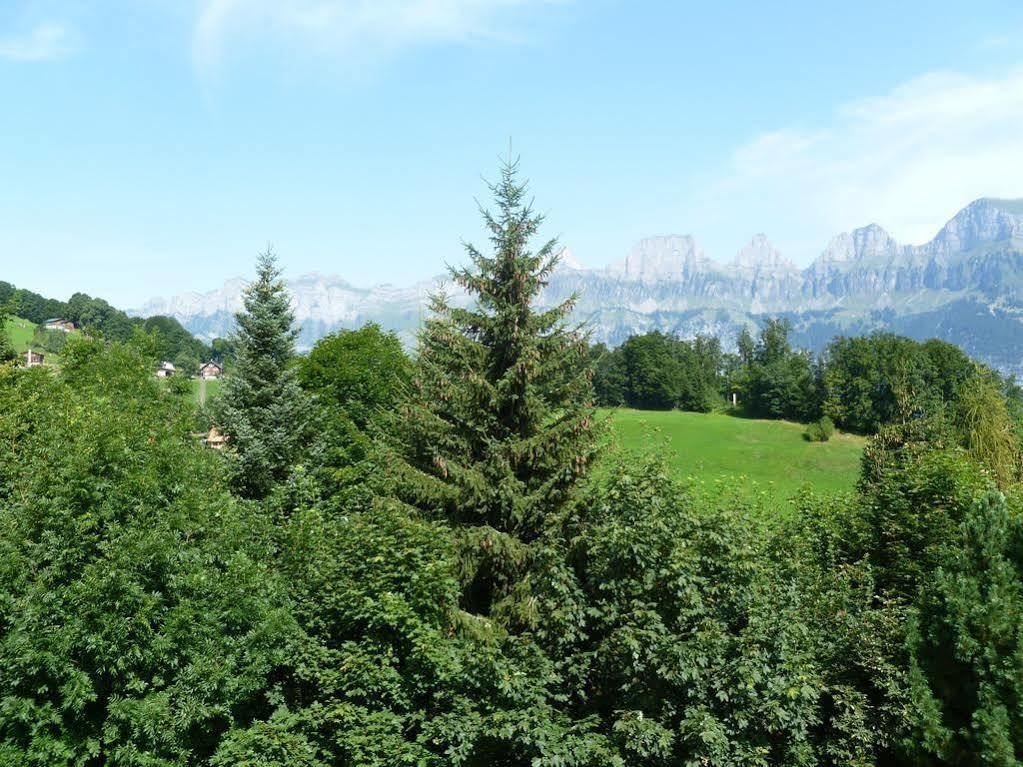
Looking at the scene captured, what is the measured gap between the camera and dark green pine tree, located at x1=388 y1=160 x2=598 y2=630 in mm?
17828

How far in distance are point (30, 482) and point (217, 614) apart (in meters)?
5.78

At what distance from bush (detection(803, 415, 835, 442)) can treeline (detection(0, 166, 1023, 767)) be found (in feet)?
230

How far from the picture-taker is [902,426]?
27.3 meters

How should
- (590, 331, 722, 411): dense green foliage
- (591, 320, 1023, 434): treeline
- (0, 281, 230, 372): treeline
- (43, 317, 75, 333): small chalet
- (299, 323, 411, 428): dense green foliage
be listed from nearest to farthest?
(299, 323, 411, 428): dense green foliage → (591, 320, 1023, 434): treeline → (590, 331, 722, 411): dense green foliage → (43, 317, 75, 333): small chalet → (0, 281, 230, 372): treeline

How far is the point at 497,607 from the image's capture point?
17031 mm

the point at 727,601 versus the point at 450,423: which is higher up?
the point at 450,423

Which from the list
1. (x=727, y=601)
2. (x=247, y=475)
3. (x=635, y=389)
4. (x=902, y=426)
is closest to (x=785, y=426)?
(x=635, y=389)

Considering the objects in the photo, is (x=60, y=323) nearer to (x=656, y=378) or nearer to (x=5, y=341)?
(x=656, y=378)

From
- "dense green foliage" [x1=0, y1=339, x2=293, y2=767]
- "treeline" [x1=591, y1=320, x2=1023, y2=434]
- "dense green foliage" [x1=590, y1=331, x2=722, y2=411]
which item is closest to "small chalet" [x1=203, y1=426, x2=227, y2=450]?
"dense green foliage" [x1=0, y1=339, x2=293, y2=767]

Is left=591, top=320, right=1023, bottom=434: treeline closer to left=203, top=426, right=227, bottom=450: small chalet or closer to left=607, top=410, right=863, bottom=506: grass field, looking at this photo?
left=607, top=410, right=863, bottom=506: grass field

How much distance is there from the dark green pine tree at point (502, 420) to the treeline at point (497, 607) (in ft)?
0.28

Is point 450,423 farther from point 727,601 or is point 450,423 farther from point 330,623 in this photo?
point 727,601

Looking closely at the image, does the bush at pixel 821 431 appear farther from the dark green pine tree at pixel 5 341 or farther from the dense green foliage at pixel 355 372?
the dark green pine tree at pixel 5 341

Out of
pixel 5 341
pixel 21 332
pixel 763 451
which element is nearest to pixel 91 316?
pixel 21 332
